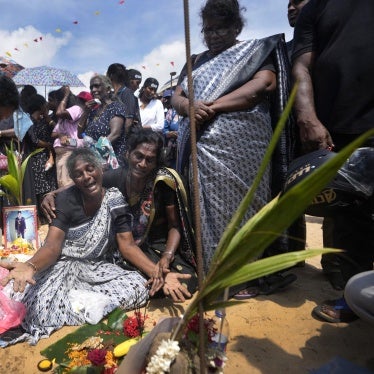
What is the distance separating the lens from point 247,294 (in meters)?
2.56

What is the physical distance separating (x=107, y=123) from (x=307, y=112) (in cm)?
264

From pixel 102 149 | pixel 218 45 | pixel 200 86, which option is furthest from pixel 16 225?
pixel 218 45

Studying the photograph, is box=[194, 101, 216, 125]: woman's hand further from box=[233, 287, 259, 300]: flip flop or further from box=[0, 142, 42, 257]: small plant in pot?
box=[0, 142, 42, 257]: small plant in pot

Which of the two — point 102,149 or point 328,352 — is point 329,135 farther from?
point 102,149

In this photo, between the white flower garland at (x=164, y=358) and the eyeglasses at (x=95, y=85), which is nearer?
the white flower garland at (x=164, y=358)

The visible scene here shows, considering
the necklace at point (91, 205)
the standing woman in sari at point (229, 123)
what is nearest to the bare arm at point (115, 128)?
the necklace at point (91, 205)

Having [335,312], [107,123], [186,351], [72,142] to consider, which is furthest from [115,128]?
[186,351]

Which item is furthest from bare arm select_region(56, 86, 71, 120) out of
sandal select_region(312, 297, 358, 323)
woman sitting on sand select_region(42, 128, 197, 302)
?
sandal select_region(312, 297, 358, 323)

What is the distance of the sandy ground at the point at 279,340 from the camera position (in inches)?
73.8

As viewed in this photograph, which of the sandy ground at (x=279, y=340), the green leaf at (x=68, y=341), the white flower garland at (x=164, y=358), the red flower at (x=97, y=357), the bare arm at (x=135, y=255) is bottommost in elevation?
the sandy ground at (x=279, y=340)

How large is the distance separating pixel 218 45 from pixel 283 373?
A: 226cm

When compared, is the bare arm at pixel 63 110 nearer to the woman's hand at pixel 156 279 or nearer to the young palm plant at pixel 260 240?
the woman's hand at pixel 156 279

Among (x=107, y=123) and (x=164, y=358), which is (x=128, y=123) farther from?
(x=164, y=358)

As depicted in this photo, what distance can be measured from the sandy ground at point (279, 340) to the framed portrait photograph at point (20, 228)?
1.65m
